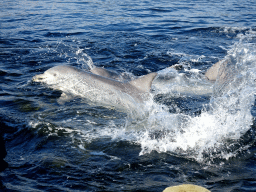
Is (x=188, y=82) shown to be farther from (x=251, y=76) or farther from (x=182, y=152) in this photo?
(x=182, y=152)

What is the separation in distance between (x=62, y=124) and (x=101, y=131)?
87 centimetres

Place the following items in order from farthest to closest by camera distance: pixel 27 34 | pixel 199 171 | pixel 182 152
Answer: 1. pixel 27 34
2. pixel 182 152
3. pixel 199 171

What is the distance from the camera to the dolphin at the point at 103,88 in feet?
22.9

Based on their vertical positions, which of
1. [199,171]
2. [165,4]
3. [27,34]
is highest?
[165,4]

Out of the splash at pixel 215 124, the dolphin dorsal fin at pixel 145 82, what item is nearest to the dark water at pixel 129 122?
the splash at pixel 215 124

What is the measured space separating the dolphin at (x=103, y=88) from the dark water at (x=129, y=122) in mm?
306

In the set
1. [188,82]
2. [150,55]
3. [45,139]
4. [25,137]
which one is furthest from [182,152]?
[150,55]

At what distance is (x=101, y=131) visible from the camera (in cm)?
573

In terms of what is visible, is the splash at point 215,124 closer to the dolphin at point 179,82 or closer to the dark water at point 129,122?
the dark water at point 129,122

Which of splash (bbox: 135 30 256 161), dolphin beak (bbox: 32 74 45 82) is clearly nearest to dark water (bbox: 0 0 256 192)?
splash (bbox: 135 30 256 161)

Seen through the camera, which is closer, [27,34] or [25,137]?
[25,137]

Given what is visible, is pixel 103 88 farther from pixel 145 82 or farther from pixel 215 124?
pixel 215 124

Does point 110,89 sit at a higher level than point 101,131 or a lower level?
higher

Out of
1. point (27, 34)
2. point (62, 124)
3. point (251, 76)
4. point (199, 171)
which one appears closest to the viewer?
point (199, 171)
